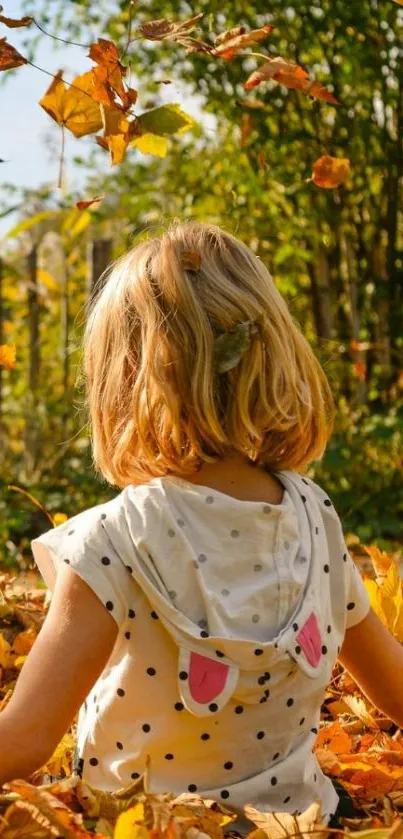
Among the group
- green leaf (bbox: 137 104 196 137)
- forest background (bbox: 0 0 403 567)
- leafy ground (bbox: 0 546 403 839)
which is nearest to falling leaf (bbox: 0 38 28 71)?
green leaf (bbox: 137 104 196 137)

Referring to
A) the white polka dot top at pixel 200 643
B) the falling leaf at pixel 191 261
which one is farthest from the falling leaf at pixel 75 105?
the white polka dot top at pixel 200 643

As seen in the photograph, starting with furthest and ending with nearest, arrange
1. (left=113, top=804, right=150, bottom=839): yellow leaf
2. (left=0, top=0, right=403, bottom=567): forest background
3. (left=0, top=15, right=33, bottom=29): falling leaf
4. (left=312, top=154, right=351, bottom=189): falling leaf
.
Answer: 1. (left=0, top=0, right=403, bottom=567): forest background
2. (left=312, top=154, right=351, bottom=189): falling leaf
3. (left=0, top=15, right=33, bottom=29): falling leaf
4. (left=113, top=804, right=150, bottom=839): yellow leaf

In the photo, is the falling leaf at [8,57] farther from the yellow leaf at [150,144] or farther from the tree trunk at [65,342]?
the tree trunk at [65,342]

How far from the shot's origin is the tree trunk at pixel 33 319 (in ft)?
23.2

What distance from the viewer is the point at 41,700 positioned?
138 centimetres

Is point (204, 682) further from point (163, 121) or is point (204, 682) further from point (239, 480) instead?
point (163, 121)

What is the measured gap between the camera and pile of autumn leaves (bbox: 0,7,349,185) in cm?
175

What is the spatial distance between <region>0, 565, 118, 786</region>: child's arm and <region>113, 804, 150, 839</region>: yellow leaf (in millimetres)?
175

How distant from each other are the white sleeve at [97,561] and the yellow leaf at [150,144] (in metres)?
0.73

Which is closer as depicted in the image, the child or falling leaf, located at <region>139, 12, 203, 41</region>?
the child

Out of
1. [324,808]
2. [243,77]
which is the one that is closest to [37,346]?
[243,77]

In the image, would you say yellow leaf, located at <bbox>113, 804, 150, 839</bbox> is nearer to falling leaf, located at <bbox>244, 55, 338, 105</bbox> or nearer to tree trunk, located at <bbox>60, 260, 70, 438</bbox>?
falling leaf, located at <bbox>244, 55, 338, 105</bbox>

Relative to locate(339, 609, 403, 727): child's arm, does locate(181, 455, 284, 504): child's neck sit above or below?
above

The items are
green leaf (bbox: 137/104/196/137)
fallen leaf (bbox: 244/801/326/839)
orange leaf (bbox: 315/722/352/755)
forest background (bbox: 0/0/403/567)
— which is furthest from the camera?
forest background (bbox: 0/0/403/567)
